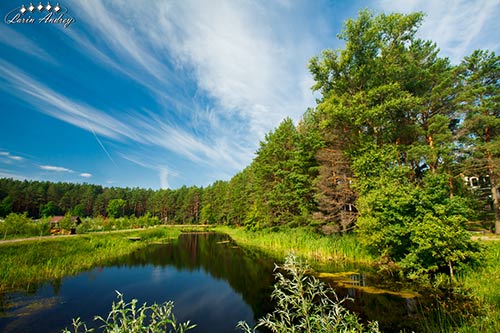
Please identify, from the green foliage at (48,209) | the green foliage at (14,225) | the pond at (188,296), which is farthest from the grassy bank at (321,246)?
the green foliage at (48,209)

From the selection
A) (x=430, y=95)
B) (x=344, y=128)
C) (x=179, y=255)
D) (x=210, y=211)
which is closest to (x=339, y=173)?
(x=344, y=128)

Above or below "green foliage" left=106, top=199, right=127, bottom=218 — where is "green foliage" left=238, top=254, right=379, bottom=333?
below

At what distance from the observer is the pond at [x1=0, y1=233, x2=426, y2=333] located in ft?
29.1

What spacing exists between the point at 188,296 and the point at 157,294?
177 centimetres

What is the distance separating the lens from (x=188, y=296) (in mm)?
12688

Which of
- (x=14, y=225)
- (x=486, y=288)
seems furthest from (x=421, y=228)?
(x=14, y=225)

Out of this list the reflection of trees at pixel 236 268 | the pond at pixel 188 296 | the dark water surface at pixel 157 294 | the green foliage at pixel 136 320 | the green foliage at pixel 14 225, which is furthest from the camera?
the green foliage at pixel 14 225

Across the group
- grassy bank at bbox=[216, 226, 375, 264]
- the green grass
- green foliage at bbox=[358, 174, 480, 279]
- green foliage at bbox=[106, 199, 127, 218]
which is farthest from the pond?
green foliage at bbox=[106, 199, 127, 218]

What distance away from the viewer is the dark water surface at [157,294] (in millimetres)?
9328

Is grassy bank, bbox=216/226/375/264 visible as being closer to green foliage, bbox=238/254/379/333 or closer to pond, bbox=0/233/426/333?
pond, bbox=0/233/426/333

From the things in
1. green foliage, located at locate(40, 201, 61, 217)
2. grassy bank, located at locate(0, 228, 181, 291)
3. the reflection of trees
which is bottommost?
the reflection of trees

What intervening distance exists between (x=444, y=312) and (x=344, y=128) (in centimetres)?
1541

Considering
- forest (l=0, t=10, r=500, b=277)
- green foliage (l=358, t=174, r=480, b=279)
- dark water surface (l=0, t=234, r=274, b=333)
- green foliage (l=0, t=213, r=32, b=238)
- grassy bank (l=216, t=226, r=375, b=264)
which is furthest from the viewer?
green foliage (l=0, t=213, r=32, b=238)

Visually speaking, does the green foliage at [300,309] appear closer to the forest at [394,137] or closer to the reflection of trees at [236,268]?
the reflection of trees at [236,268]
